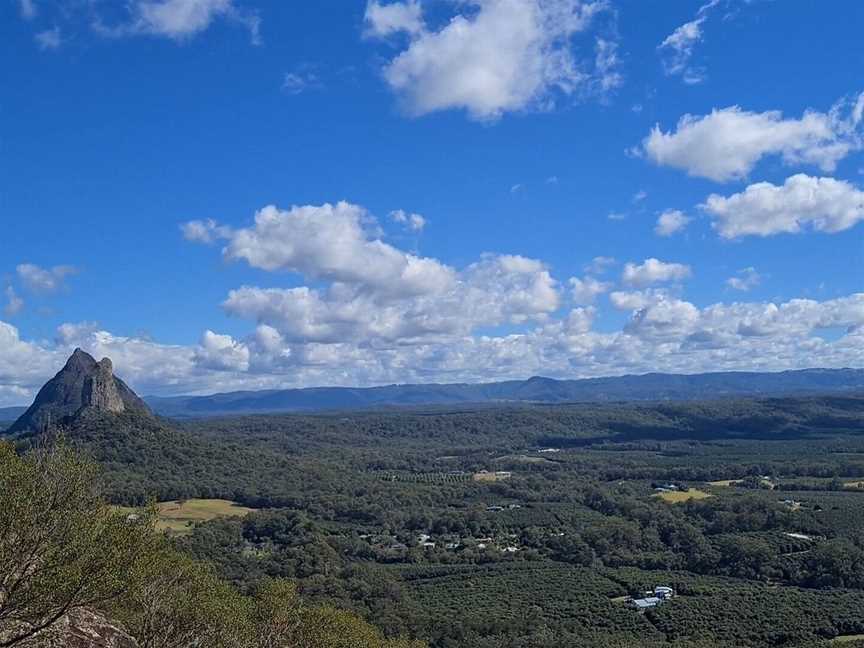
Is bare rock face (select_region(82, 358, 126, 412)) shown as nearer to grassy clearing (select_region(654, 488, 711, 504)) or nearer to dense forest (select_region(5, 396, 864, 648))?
dense forest (select_region(5, 396, 864, 648))

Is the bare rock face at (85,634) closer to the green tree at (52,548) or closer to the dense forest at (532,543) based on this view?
the green tree at (52,548)

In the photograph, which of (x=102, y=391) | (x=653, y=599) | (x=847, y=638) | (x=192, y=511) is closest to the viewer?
(x=847, y=638)

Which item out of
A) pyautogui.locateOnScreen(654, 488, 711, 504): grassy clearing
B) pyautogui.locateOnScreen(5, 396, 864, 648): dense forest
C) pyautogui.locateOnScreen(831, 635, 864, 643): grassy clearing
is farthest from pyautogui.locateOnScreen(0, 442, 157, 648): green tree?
pyautogui.locateOnScreen(654, 488, 711, 504): grassy clearing

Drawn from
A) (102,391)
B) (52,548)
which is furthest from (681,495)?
(52,548)

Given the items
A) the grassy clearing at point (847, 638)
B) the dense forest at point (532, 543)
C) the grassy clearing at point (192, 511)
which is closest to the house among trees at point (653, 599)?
the dense forest at point (532, 543)

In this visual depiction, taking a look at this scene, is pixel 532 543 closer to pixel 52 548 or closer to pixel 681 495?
pixel 681 495

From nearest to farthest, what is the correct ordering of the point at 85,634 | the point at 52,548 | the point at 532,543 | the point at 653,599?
the point at 52,548, the point at 85,634, the point at 653,599, the point at 532,543

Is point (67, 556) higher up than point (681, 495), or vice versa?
point (67, 556)
